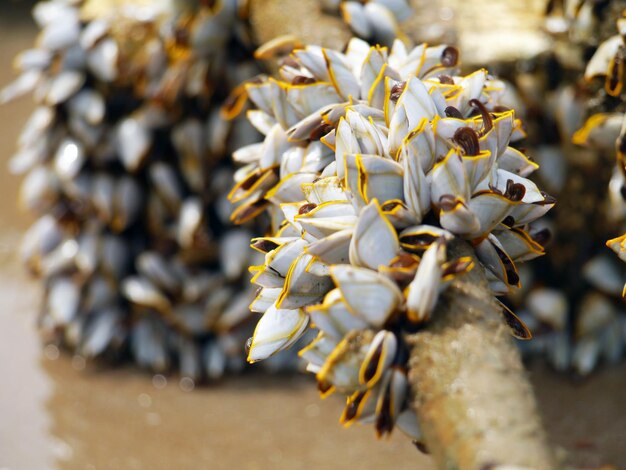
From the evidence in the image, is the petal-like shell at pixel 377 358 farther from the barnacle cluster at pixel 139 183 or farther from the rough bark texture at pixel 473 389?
the barnacle cluster at pixel 139 183

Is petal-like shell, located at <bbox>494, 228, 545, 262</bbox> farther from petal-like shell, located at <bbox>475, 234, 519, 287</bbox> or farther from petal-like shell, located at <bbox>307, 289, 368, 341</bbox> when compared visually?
petal-like shell, located at <bbox>307, 289, 368, 341</bbox>

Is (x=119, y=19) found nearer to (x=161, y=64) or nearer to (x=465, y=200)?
(x=161, y=64)

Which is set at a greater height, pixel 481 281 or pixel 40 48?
pixel 481 281

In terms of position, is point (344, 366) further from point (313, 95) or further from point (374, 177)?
point (313, 95)

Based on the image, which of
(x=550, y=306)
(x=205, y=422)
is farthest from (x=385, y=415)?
(x=205, y=422)

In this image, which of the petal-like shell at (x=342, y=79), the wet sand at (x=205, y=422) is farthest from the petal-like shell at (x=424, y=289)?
the wet sand at (x=205, y=422)

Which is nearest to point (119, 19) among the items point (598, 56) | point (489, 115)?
point (598, 56)

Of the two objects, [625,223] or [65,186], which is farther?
[65,186]
